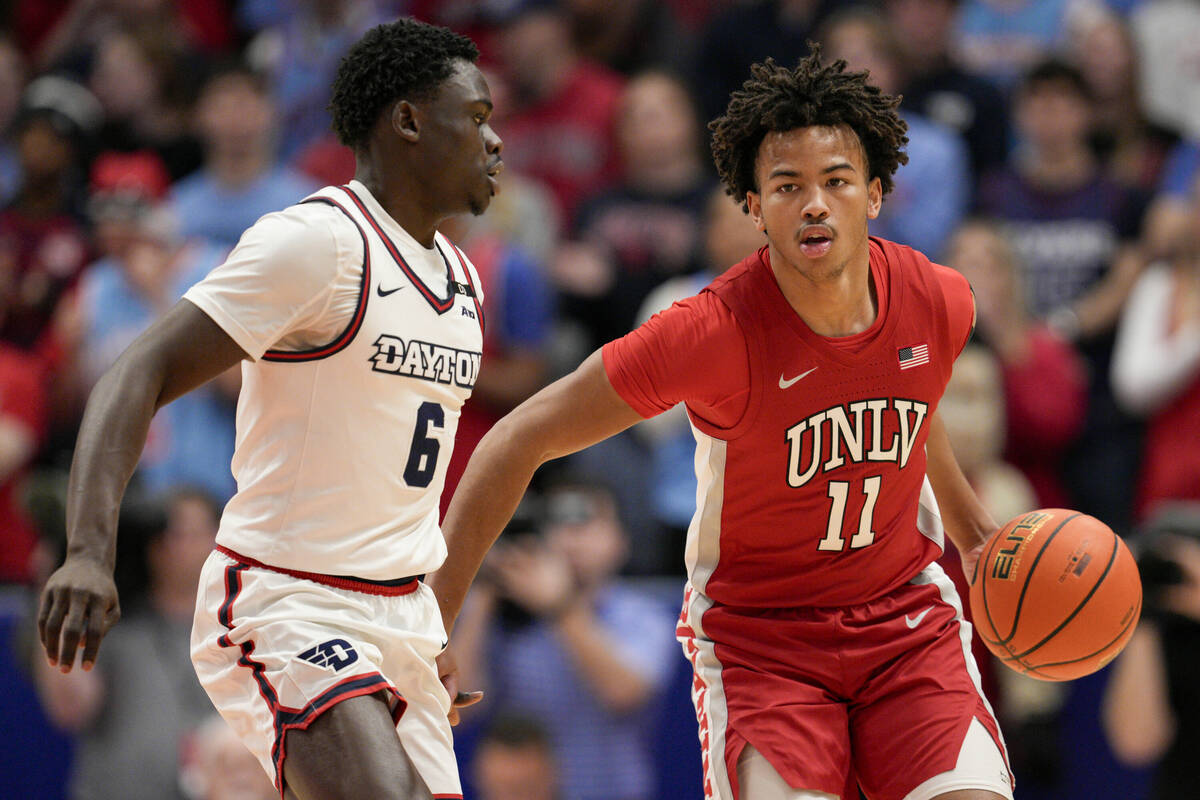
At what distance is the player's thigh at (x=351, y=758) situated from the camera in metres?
3.44

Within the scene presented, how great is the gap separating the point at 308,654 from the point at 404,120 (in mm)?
1375

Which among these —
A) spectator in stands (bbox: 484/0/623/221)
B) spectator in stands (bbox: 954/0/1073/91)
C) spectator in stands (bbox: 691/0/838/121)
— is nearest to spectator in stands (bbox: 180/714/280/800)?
spectator in stands (bbox: 484/0/623/221)

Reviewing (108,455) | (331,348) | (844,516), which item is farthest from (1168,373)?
(108,455)

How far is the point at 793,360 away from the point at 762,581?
1.99 feet

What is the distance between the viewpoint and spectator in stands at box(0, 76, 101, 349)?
849 cm

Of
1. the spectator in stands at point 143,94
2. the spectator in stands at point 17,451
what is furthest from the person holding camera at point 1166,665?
the spectator in stands at point 143,94

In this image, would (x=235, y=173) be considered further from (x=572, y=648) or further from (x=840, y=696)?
(x=840, y=696)

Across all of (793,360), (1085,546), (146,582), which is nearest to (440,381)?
(793,360)

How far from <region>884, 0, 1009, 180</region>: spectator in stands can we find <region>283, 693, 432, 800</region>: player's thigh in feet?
19.6

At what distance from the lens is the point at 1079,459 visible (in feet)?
25.1

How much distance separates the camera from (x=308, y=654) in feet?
11.9

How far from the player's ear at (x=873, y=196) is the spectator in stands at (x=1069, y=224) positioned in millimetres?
3840

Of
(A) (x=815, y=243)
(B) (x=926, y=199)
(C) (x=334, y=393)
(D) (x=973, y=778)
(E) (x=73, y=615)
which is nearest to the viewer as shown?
(E) (x=73, y=615)

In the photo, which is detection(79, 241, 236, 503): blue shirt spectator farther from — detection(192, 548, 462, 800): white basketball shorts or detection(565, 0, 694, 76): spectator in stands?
detection(192, 548, 462, 800): white basketball shorts
